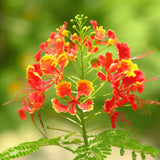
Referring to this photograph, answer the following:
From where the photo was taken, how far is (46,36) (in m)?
5.33

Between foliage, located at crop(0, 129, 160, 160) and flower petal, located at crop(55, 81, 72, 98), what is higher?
flower petal, located at crop(55, 81, 72, 98)

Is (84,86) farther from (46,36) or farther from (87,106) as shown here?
(46,36)

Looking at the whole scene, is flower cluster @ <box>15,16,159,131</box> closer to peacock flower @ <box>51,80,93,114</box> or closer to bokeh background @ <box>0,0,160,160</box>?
peacock flower @ <box>51,80,93,114</box>

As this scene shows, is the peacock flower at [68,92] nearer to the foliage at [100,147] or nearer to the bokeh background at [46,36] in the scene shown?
the foliage at [100,147]

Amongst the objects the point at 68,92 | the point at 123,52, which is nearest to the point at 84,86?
the point at 68,92

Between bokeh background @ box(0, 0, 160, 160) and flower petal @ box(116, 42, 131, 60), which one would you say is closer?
flower petal @ box(116, 42, 131, 60)

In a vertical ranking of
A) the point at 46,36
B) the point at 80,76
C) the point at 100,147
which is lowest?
the point at 100,147

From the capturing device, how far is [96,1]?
5.30 meters

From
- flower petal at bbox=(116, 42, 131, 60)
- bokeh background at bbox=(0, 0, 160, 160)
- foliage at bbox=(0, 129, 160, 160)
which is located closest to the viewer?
foliage at bbox=(0, 129, 160, 160)

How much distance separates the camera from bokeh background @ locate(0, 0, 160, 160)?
13.4 feet

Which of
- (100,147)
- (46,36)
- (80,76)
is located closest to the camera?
(100,147)

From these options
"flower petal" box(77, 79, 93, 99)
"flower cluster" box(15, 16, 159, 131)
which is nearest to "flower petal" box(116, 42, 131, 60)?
"flower cluster" box(15, 16, 159, 131)

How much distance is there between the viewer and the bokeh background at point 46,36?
4.10m

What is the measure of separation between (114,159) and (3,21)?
3275 millimetres
